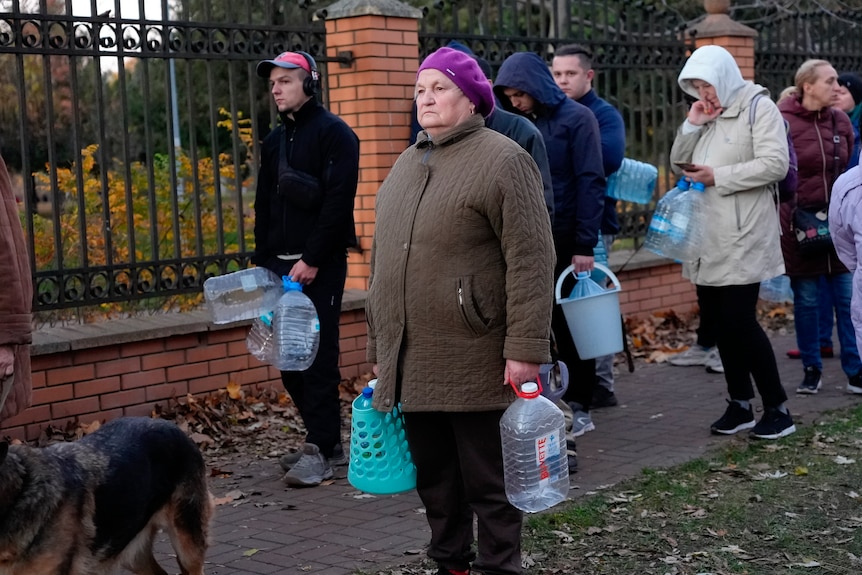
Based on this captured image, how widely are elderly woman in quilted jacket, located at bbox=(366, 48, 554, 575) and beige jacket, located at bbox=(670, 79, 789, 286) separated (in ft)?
8.82

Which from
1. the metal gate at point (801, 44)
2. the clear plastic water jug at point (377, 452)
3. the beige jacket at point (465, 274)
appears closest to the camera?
the beige jacket at point (465, 274)

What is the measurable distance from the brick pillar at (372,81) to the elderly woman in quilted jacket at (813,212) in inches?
101

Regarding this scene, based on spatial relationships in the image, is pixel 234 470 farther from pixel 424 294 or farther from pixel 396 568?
pixel 424 294

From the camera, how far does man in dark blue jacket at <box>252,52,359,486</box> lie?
5.96 meters

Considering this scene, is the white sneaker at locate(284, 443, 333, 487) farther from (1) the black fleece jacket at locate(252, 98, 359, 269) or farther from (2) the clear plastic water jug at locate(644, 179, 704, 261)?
(2) the clear plastic water jug at locate(644, 179, 704, 261)

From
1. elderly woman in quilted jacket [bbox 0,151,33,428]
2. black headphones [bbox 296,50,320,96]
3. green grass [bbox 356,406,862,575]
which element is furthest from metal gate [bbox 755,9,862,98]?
elderly woman in quilted jacket [bbox 0,151,33,428]

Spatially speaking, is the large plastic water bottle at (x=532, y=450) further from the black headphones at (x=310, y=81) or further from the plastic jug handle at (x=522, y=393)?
the black headphones at (x=310, y=81)

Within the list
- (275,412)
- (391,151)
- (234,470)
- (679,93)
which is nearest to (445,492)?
(234,470)

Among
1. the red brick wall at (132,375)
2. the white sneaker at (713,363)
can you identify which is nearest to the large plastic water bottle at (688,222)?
the white sneaker at (713,363)

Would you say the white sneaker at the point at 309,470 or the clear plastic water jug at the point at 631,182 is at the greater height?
the clear plastic water jug at the point at 631,182

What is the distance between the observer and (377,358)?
434 centimetres

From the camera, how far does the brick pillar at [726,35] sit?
11.1m

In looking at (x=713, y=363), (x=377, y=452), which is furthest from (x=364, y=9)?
(x=377, y=452)

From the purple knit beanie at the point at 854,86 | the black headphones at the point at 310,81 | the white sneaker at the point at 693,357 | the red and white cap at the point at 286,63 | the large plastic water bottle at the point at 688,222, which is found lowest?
the white sneaker at the point at 693,357
